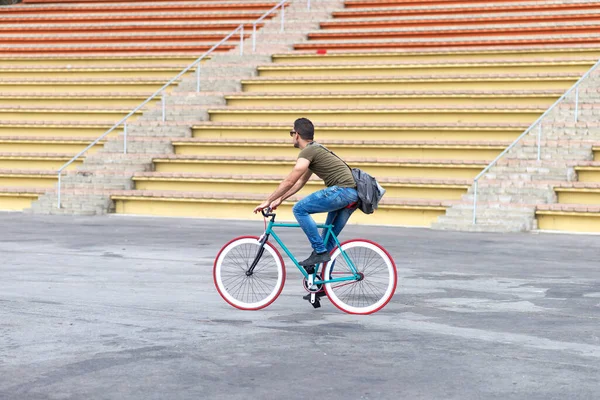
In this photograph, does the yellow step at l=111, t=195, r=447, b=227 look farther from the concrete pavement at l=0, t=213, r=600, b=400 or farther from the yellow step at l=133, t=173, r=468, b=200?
the concrete pavement at l=0, t=213, r=600, b=400

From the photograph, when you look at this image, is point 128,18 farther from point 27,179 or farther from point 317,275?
point 317,275

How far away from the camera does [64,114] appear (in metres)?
23.3

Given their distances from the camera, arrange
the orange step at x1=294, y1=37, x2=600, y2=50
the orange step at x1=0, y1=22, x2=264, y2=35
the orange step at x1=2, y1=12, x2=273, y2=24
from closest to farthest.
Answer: the orange step at x1=294, y1=37, x2=600, y2=50, the orange step at x1=0, y1=22, x2=264, y2=35, the orange step at x1=2, y1=12, x2=273, y2=24

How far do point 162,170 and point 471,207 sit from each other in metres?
6.69

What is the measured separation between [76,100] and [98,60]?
281 centimetres

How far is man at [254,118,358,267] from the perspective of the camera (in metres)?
8.25

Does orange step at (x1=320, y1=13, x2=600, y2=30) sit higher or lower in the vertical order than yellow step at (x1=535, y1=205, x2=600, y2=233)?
higher

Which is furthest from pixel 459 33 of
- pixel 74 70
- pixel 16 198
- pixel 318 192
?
pixel 318 192

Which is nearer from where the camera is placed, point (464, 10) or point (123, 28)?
point (464, 10)

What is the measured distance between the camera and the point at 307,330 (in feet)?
24.6

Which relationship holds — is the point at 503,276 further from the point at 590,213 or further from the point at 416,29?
the point at 416,29

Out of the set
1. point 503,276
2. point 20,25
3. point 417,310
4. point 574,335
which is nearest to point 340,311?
point 417,310

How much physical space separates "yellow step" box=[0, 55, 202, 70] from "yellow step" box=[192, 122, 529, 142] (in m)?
3.98

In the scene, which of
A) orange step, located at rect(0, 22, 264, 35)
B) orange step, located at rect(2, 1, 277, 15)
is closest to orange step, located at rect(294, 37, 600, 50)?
orange step, located at rect(0, 22, 264, 35)
